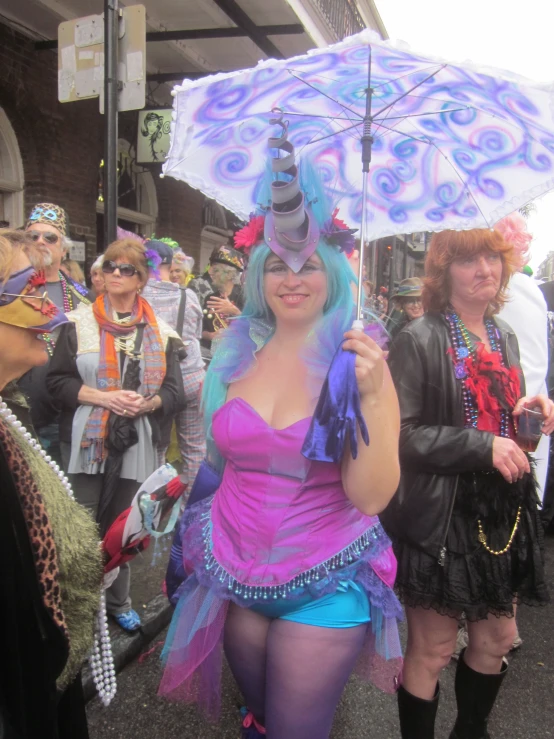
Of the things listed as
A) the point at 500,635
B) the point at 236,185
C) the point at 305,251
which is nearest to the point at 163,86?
the point at 236,185

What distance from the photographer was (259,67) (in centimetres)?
181

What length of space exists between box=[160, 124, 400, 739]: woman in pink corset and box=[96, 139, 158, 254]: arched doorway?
6.74m

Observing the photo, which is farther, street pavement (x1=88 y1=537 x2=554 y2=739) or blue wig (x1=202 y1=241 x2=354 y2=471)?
street pavement (x1=88 y1=537 x2=554 y2=739)

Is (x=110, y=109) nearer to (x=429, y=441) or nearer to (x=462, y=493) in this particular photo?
(x=429, y=441)

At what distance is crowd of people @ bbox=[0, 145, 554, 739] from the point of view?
4.48 ft

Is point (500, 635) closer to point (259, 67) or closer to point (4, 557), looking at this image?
point (4, 557)

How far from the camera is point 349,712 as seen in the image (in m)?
2.52

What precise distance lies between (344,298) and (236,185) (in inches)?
25.2

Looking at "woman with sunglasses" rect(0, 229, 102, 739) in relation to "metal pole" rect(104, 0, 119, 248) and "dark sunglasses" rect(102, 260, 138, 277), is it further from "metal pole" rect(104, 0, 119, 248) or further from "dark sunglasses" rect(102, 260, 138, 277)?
"metal pole" rect(104, 0, 119, 248)

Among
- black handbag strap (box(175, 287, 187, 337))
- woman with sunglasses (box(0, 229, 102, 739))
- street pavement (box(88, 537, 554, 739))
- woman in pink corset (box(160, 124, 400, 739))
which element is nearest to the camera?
woman with sunglasses (box(0, 229, 102, 739))

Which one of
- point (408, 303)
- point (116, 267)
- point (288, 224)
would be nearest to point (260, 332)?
point (288, 224)

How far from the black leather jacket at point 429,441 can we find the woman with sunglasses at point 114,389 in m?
1.41

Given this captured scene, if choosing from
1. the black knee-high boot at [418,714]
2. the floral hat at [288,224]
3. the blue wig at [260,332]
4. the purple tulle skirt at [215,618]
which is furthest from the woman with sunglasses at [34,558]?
the black knee-high boot at [418,714]

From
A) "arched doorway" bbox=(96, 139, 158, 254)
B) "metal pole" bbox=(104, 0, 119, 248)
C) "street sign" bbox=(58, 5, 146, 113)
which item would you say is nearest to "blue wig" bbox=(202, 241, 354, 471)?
"metal pole" bbox=(104, 0, 119, 248)
